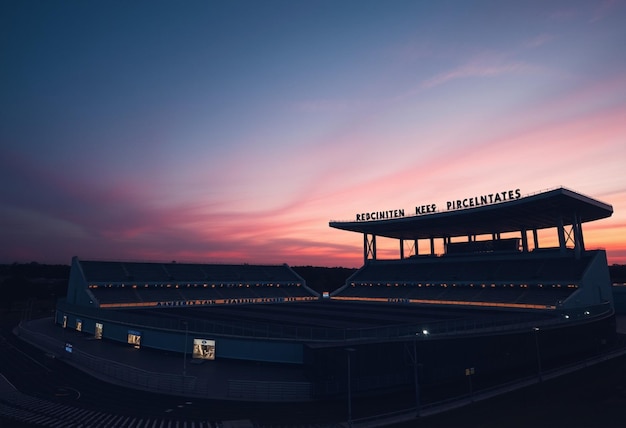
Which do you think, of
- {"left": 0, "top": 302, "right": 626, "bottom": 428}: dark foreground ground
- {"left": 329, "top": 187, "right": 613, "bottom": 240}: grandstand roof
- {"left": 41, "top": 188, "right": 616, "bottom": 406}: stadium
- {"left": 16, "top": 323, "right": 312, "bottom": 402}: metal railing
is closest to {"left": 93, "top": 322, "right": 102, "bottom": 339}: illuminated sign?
{"left": 41, "top": 188, "right": 616, "bottom": 406}: stadium

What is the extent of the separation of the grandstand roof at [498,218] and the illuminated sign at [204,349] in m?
63.8

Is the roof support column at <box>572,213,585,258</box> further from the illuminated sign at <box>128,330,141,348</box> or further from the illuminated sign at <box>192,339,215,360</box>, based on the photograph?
the illuminated sign at <box>128,330,141,348</box>

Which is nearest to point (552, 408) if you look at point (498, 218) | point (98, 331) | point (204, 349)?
point (204, 349)

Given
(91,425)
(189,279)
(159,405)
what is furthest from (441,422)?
(189,279)

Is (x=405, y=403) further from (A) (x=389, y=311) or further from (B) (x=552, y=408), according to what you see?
(A) (x=389, y=311)

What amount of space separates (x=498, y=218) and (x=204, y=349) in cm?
7433

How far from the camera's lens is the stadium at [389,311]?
1624 inches

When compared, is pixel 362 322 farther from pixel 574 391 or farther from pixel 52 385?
pixel 52 385

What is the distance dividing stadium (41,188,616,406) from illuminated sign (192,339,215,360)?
0.20 metres

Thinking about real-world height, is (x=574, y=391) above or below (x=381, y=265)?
below

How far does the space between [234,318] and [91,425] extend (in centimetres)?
4010

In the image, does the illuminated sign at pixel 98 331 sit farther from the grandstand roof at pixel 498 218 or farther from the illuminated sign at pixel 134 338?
the grandstand roof at pixel 498 218

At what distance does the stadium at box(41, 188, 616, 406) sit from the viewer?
41.2m

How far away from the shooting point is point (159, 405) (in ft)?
116
